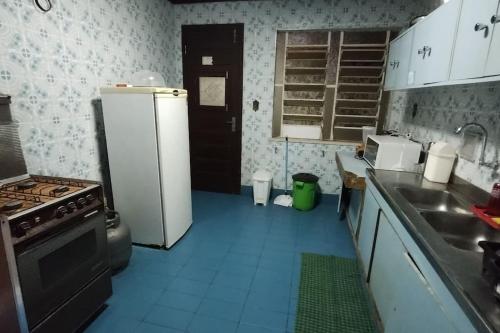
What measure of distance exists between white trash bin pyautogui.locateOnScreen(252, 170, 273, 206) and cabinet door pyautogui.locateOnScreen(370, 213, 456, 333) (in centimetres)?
190

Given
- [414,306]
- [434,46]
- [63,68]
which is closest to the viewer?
[414,306]

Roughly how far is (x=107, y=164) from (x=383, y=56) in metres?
3.40

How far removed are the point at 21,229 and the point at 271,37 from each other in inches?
129

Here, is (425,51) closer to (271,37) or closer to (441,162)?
(441,162)

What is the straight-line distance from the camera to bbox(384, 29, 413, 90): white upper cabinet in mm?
2351

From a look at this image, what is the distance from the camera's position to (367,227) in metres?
2.12

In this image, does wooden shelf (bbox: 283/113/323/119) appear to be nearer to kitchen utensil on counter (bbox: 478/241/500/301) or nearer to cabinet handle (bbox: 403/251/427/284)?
cabinet handle (bbox: 403/251/427/284)

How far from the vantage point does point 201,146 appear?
402 cm

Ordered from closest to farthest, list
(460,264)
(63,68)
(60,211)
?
(460,264)
(60,211)
(63,68)

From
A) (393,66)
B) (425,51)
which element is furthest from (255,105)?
(425,51)

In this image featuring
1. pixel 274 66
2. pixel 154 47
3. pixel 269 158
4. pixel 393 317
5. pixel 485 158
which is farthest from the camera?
pixel 269 158

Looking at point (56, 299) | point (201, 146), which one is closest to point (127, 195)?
point (56, 299)

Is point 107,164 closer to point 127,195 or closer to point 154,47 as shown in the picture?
point 127,195

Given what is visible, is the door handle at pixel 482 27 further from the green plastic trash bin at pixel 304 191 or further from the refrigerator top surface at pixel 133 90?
the green plastic trash bin at pixel 304 191
